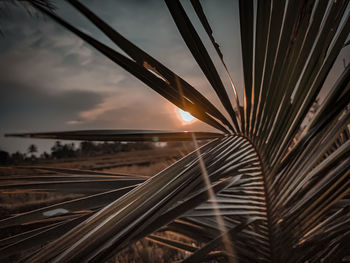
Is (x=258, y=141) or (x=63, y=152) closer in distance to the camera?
(x=258, y=141)

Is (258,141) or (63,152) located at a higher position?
(63,152)

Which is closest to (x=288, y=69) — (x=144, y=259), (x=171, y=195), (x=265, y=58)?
(x=265, y=58)

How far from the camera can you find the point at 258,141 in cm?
48

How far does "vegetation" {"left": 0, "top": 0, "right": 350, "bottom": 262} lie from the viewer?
266 millimetres

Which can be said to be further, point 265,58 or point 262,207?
point 262,207

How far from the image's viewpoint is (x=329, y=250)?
1.50 ft

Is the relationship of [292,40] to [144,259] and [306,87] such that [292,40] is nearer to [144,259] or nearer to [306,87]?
[306,87]

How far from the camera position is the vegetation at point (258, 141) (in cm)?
27

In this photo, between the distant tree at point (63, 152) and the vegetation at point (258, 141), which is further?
the distant tree at point (63, 152)

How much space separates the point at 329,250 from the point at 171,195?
46cm

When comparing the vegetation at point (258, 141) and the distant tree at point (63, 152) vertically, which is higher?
the distant tree at point (63, 152)

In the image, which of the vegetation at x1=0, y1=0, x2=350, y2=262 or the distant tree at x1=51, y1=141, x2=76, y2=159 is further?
the distant tree at x1=51, y1=141, x2=76, y2=159

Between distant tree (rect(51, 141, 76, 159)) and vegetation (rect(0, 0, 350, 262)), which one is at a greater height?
distant tree (rect(51, 141, 76, 159))

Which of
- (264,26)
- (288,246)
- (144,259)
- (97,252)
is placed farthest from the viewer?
(144,259)
